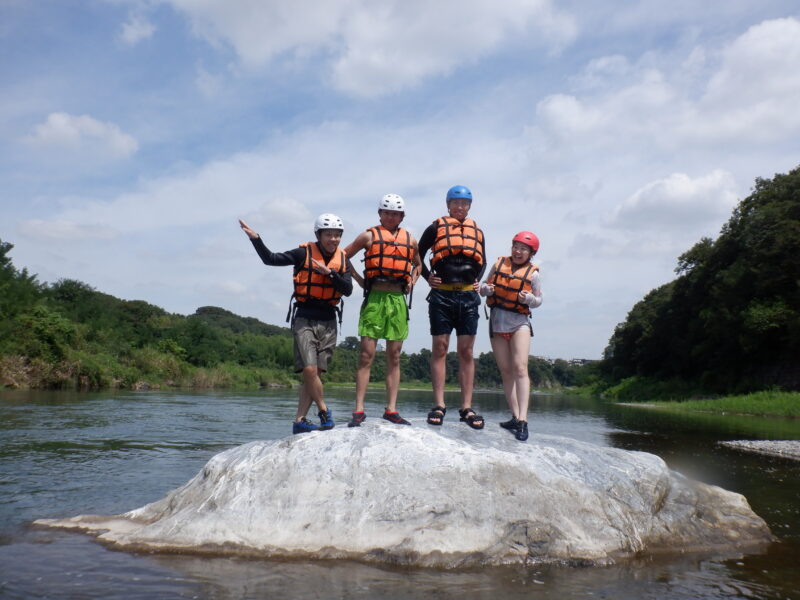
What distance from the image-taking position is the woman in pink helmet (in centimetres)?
682

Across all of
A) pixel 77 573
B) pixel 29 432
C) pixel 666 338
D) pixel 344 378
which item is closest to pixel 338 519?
pixel 77 573

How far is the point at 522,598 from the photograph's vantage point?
4.73 meters

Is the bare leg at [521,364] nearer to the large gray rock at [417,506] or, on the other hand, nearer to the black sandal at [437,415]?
the large gray rock at [417,506]

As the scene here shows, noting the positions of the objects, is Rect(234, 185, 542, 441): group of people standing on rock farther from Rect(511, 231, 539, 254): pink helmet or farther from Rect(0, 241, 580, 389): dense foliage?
Rect(0, 241, 580, 389): dense foliage

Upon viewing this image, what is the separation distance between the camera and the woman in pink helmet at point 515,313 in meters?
6.82

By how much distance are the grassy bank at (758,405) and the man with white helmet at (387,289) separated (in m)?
26.4

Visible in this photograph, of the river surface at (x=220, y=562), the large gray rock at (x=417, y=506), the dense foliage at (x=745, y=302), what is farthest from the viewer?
the dense foliage at (x=745, y=302)

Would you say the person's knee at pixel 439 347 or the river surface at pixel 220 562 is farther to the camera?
the person's knee at pixel 439 347

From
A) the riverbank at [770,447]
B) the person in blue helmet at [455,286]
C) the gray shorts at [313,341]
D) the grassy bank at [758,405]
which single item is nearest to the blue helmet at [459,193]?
the person in blue helmet at [455,286]

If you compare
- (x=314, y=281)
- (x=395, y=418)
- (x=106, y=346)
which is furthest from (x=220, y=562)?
(x=106, y=346)

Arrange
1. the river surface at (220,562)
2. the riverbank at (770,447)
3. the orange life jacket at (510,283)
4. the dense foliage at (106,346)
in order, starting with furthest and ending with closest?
the dense foliage at (106,346) → the riverbank at (770,447) → the orange life jacket at (510,283) → the river surface at (220,562)

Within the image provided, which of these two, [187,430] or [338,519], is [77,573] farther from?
[187,430]

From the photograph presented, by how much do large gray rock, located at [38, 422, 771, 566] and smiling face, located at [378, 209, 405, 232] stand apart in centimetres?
218

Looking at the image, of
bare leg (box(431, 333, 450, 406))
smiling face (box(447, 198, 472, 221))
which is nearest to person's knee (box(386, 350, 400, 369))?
bare leg (box(431, 333, 450, 406))
